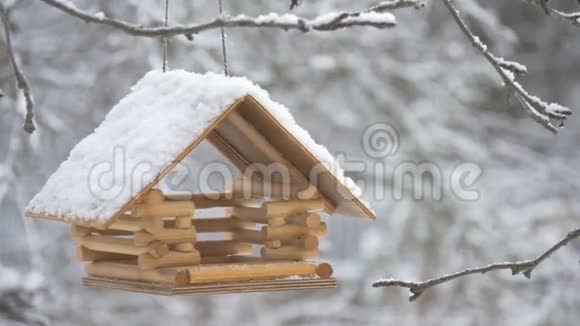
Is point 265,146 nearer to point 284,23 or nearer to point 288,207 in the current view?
point 288,207

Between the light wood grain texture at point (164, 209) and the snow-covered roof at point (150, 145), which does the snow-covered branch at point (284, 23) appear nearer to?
the snow-covered roof at point (150, 145)

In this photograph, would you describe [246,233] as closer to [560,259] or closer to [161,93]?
[161,93]

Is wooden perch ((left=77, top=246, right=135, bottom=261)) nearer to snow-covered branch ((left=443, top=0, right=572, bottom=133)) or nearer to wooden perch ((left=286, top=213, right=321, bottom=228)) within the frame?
wooden perch ((left=286, top=213, right=321, bottom=228))

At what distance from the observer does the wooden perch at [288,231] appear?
281 cm

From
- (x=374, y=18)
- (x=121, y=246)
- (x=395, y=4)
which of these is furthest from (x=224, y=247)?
(x=374, y=18)

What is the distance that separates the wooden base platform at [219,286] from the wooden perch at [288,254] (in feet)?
0.37

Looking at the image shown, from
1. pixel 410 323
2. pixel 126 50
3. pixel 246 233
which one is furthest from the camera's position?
pixel 410 323

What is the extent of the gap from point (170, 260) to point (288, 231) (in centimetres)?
38

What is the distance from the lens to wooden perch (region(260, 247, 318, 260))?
2.81 metres

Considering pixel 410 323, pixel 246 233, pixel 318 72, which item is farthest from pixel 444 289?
pixel 246 233

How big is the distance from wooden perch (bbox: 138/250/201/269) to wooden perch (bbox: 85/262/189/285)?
2cm

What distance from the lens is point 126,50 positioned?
5.93m

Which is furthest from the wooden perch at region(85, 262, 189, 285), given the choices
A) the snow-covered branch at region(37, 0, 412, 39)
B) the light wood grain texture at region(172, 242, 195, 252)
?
the snow-covered branch at region(37, 0, 412, 39)

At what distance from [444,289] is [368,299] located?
583 mm
